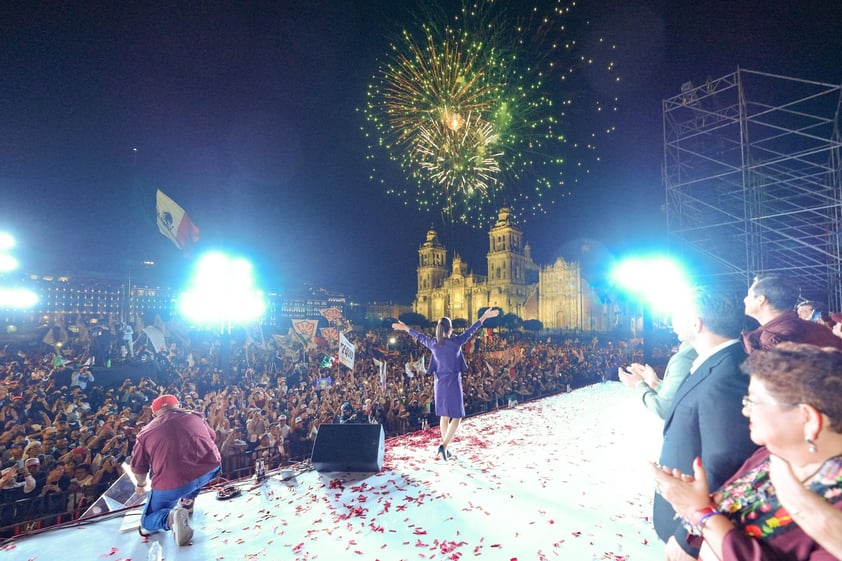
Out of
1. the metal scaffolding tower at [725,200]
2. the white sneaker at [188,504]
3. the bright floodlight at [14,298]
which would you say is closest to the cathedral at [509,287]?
the metal scaffolding tower at [725,200]

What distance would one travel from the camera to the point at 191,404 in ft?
31.4

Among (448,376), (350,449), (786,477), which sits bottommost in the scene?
(350,449)

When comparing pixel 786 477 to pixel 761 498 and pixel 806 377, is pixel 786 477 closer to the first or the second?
pixel 761 498

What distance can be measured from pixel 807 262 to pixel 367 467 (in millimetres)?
27790

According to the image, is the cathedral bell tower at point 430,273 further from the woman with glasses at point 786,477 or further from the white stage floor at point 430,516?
the woman with glasses at point 786,477

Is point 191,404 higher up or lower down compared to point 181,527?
lower down

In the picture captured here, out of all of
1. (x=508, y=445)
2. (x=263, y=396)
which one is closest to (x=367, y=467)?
(x=508, y=445)

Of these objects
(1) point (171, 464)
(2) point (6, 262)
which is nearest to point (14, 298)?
(2) point (6, 262)

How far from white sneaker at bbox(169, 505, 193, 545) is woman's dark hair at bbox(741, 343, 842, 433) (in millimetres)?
4454

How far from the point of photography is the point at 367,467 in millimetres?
4871

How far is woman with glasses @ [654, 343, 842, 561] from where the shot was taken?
3.94 ft

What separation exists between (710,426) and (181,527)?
4292mm

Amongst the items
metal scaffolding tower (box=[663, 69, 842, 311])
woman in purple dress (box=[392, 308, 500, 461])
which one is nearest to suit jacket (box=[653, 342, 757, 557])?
woman in purple dress (box=[392, 308, 500, 461])

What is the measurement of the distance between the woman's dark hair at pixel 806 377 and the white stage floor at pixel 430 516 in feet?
8.05
